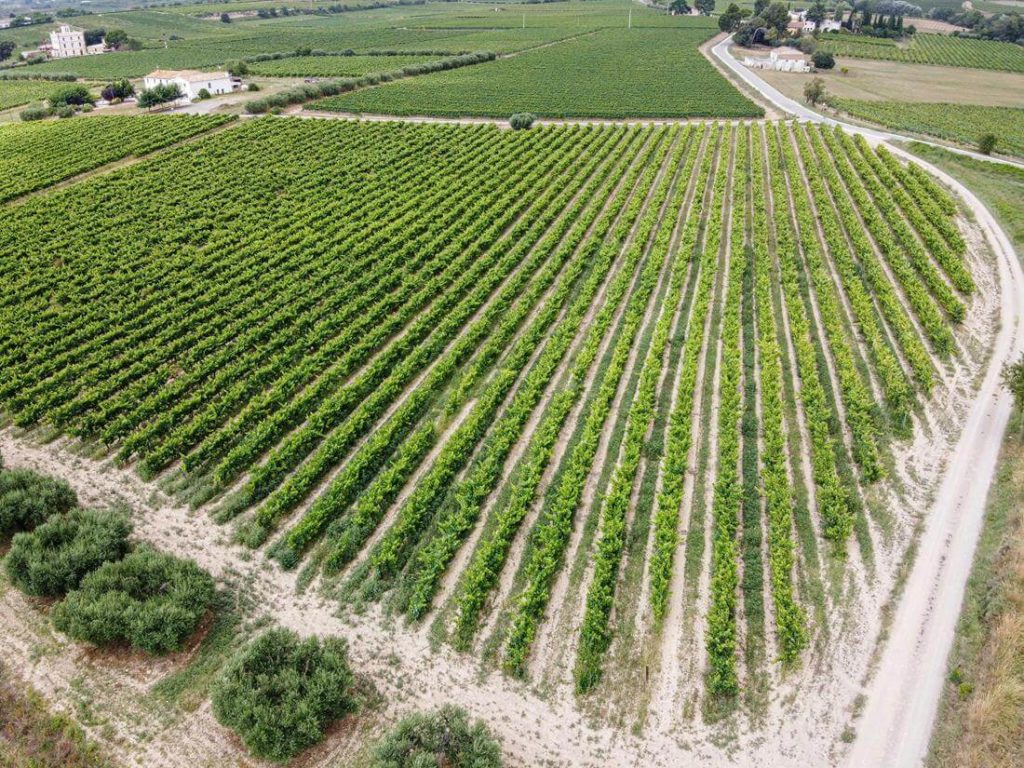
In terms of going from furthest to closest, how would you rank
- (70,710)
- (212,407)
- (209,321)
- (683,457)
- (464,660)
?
(209,321), (212,407), (683,457), (464,660), (70,710)

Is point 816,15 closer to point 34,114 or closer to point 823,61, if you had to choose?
point 823,61

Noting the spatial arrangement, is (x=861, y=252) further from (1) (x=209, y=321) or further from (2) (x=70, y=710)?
(2) (x=70, y=710)

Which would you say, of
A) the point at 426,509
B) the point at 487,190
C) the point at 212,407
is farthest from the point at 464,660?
the point at 487,190

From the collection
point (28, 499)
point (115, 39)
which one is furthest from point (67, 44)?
point (28, 499)

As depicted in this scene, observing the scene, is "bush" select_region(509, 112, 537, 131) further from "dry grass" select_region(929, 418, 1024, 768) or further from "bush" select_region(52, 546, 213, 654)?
"bush" select_region(52, 546, 213, 654)

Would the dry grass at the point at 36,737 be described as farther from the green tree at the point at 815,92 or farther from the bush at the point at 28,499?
the green tree at the point at 815,92
